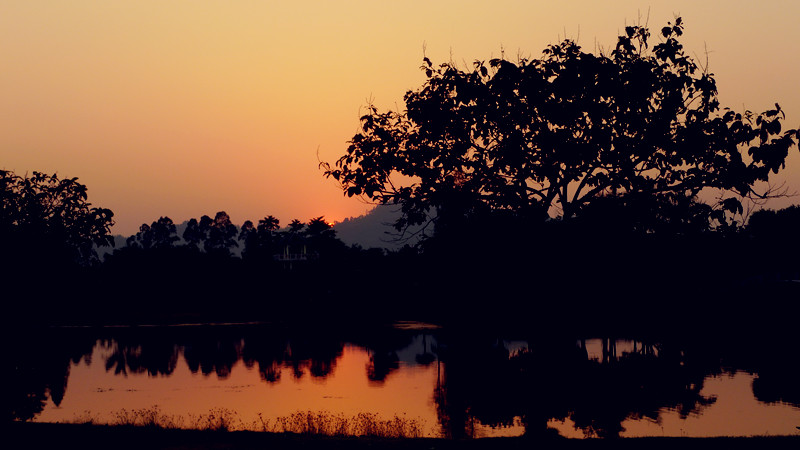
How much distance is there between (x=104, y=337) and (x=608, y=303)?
257 feet

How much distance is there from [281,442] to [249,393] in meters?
35.6

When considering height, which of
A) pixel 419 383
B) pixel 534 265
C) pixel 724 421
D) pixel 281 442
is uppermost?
pixel 534 265

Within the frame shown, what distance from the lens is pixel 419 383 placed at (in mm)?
64562

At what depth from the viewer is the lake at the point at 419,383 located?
43.9 meters

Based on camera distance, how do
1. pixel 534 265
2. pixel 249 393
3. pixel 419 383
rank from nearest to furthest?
1. pixel 534 265
2. pixel 249 393
3. pixel 419 383

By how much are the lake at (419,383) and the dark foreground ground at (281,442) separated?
128 inches

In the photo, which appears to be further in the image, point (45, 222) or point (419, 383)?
point (419, 383)

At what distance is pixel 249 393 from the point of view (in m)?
58.3

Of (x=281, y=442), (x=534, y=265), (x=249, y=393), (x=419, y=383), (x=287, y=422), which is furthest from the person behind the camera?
(x=419, y=383)

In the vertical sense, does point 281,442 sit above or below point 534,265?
below

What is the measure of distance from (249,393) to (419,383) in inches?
512

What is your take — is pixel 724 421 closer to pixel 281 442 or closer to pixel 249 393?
pixel 249 393

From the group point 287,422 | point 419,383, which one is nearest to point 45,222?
point 287,422

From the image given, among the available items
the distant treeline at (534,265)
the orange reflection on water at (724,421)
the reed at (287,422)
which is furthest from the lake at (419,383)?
the distant treeline at (534,265)
